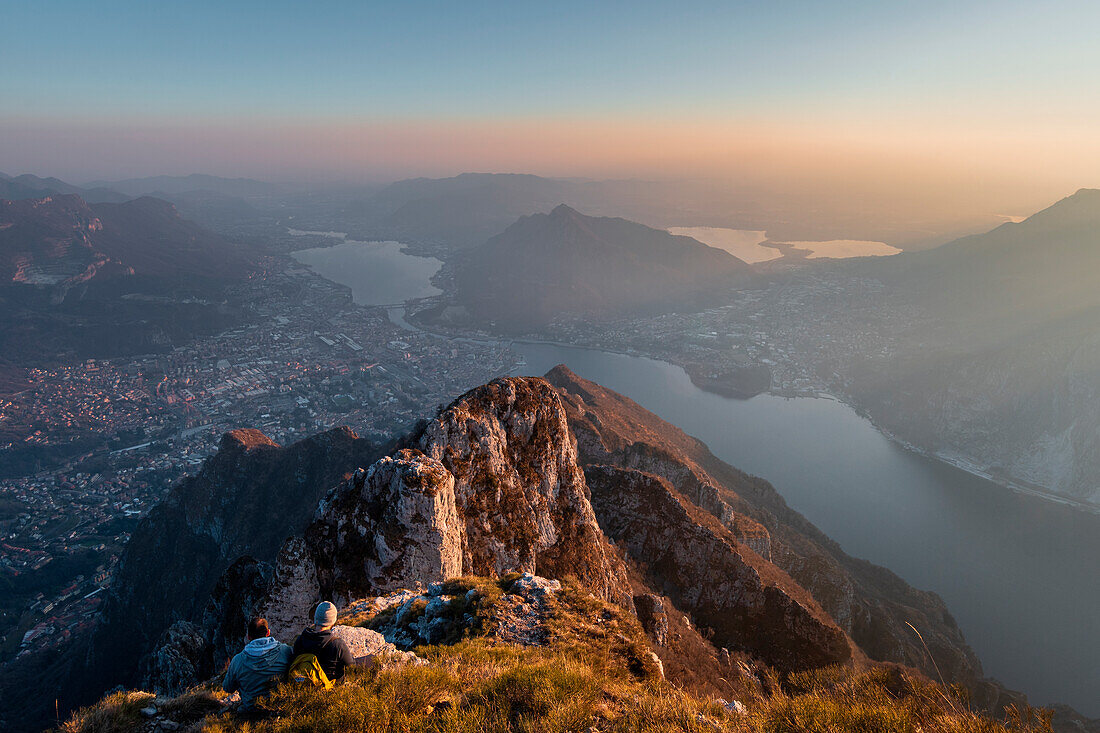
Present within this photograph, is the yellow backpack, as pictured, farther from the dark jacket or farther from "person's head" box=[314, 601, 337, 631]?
"person's head" box=[314, 601, 337, 631]

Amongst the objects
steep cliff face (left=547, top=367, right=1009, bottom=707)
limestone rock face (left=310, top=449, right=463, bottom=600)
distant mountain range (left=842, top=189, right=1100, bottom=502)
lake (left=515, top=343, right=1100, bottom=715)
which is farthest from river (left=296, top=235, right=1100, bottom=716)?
limestone rock face (left=310, top=449, right=463, bottom=600)

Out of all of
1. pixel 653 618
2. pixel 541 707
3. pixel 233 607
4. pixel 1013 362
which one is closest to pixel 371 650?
pixel 541 707

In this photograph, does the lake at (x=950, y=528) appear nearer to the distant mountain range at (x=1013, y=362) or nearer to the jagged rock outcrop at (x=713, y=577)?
the distant mountain range at (x=1013, y=362)

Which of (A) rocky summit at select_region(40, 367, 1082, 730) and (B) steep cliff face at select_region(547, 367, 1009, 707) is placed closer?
(A) rocky summit at select_region(40, 367, 1082, 730)

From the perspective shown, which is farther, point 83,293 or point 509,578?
point 83,293

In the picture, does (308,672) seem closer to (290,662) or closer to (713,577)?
(290,662)

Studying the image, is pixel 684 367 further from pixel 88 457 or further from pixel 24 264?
pixel 24 264
